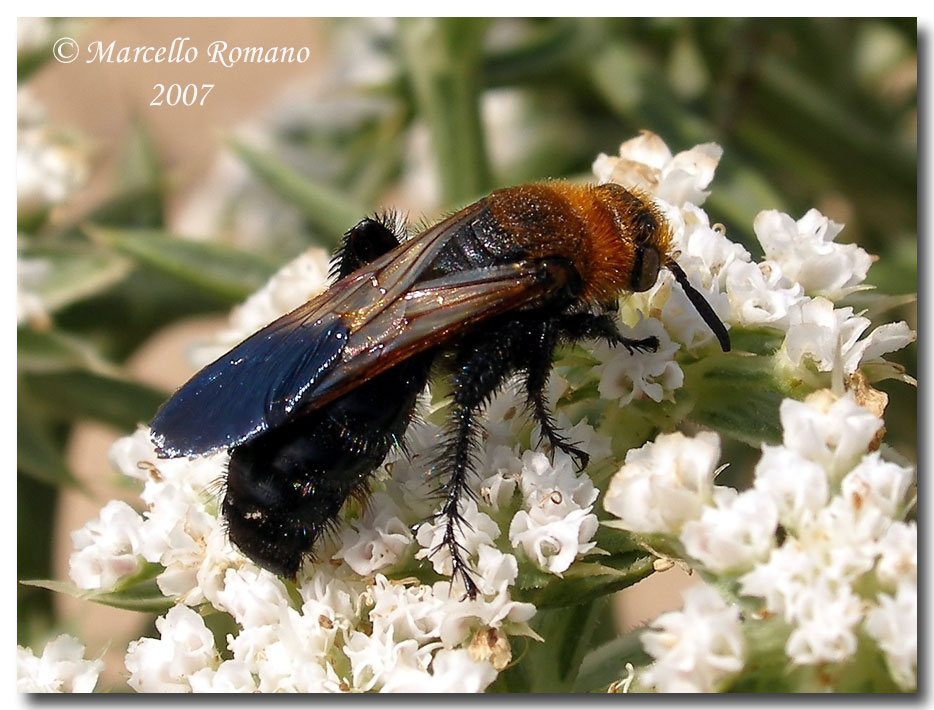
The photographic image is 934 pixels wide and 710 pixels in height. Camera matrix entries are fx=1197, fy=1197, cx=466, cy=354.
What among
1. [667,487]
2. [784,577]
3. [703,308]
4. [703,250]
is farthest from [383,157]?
[784,577]

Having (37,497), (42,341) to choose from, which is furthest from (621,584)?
(37,497)

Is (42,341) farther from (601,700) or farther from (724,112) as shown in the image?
(724,112)

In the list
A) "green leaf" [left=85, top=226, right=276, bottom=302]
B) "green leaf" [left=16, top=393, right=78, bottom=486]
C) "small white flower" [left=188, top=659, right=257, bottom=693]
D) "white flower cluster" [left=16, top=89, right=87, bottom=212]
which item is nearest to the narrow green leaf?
"green leaf" [left=16, top=393, right=78, bottom=486]

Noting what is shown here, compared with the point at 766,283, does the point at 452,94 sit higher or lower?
higher

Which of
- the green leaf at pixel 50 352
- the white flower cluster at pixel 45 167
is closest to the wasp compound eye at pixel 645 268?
the green leaf at pixel 50 352

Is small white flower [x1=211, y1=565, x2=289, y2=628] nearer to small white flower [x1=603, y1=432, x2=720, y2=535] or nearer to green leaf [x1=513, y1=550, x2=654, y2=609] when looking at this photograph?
green leaf [x1=513, y1=550, x2=654, y2=609]

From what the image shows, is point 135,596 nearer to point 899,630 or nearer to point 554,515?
point 554,515
